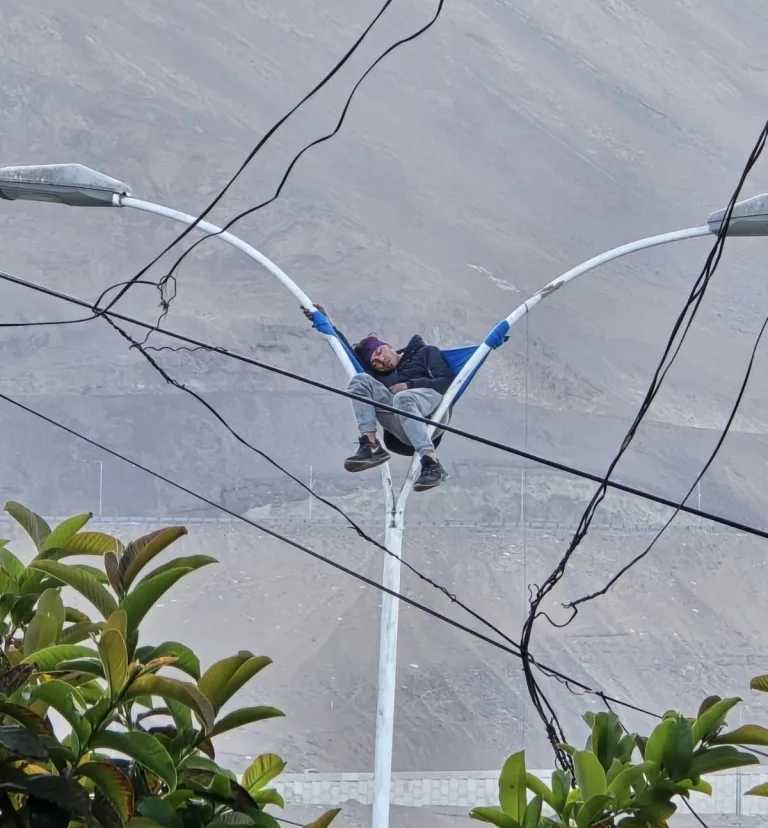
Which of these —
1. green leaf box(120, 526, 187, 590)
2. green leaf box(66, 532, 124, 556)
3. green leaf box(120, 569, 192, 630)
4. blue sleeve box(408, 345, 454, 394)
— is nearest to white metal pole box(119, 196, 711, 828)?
blue sleeve box(408, 345, 454, 394)

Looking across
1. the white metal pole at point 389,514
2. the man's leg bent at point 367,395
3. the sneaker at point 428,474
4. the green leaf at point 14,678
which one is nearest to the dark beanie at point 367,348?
the man's leg bent at point 367,395

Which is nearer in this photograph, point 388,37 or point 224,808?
point 224,808

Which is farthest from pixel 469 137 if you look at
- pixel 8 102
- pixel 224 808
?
pixel 224 808

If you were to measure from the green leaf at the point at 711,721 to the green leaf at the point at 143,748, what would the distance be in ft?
1.97

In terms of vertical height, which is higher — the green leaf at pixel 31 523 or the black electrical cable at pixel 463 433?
the black electrical cable at pixel 463 433

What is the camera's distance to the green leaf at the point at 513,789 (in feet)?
3.81

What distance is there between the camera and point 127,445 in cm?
1398

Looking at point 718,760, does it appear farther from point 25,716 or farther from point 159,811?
point 25,716

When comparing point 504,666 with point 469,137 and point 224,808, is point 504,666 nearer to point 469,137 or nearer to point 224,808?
point 469,137

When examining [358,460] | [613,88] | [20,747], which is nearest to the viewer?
[20,747]

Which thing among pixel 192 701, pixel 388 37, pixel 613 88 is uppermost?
pixel 613 88

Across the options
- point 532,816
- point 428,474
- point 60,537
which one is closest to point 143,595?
point 60,537

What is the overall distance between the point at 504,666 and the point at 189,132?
897 cm

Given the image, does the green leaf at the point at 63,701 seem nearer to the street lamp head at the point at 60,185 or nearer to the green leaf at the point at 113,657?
the green leaf at the point at 113,657
